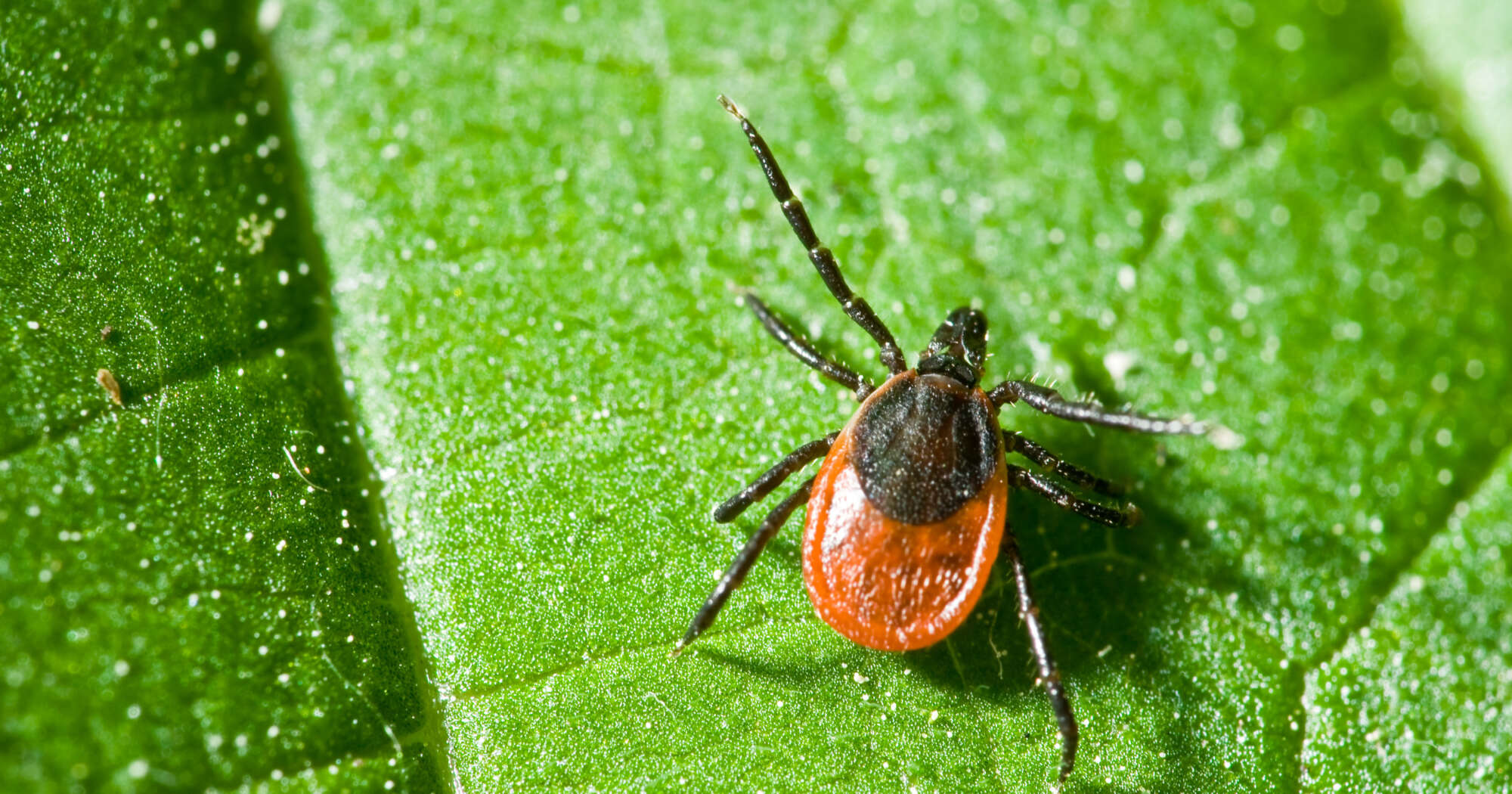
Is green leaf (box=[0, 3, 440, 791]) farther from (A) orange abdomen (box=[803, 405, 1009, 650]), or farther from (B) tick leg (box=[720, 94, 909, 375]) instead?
(B) tick leg (box=[720, 94, 909, 375])

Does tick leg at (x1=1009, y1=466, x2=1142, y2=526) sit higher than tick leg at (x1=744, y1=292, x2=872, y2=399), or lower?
lower

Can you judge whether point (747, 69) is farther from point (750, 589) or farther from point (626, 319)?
point (750, 589)

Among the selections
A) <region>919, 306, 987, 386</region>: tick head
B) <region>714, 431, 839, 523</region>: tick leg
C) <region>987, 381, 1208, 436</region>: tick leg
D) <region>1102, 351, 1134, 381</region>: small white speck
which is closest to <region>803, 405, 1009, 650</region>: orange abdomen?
<region>714, 431, 839, 523</region>: tick leg

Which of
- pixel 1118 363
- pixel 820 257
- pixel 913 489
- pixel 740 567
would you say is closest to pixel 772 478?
pixel 740 567

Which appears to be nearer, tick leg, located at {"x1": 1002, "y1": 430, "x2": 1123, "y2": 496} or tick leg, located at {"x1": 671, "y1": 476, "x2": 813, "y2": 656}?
tick leg, located at {"x1": 671, "y1": 476, "x2": 813, "y2": 656}

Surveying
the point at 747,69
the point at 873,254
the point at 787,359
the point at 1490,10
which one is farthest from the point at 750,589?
the point at 1490,10

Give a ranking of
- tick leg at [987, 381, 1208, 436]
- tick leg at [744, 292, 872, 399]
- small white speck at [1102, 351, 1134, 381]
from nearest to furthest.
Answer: tick leg at [987, 381, 1208, 436] → tick leg at [744, 292, 872, 399] → small white speck at [1102, 351, 1134, 381]
